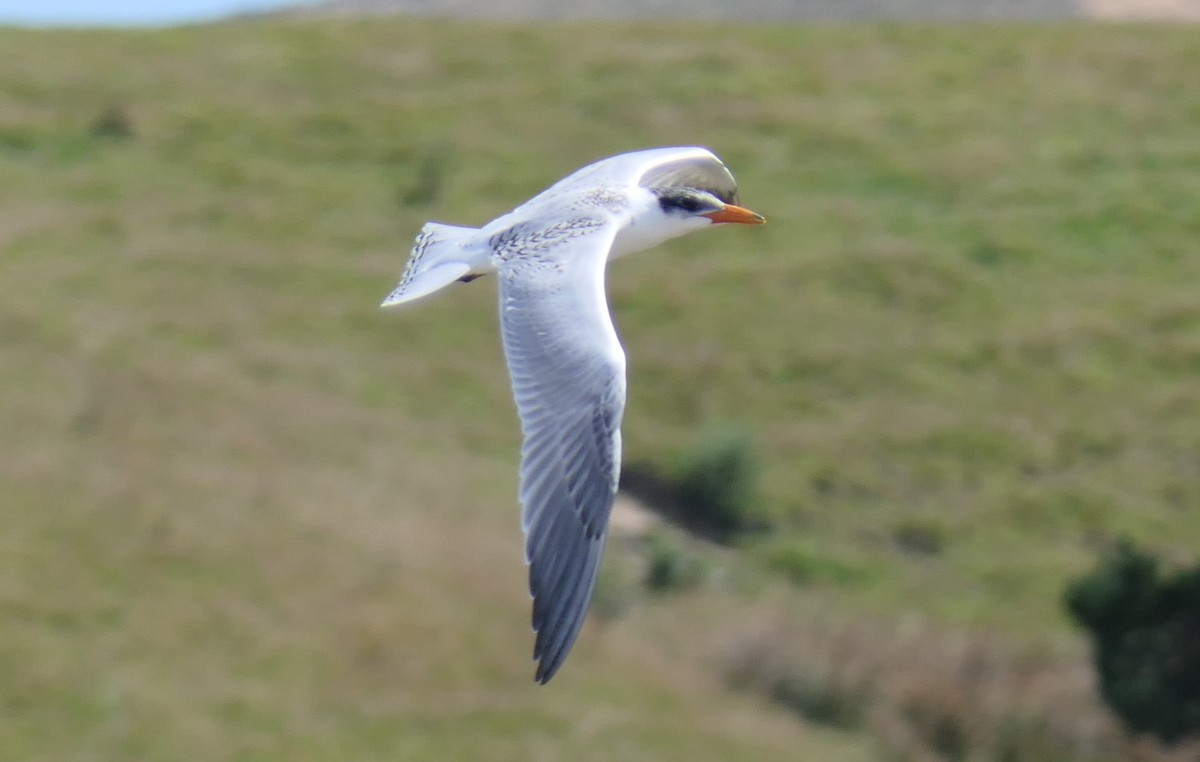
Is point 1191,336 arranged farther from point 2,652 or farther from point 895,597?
point 2,652

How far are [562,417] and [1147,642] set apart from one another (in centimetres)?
869

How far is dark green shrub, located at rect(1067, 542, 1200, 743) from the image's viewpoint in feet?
44.0

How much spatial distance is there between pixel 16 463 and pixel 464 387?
5.05 metres

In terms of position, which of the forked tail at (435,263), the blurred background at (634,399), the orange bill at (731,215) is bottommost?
the blurred background at (634,399)

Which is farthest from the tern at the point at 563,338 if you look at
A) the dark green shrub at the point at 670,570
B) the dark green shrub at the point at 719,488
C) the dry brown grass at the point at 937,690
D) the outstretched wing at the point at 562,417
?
the dark green shrub at the point at 719,488

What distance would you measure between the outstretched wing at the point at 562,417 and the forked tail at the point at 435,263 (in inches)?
8.2

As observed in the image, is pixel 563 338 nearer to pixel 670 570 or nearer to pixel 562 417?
pixel 562 417

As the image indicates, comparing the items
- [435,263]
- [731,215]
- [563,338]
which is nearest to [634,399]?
[731,215]

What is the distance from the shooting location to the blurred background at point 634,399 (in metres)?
13.4

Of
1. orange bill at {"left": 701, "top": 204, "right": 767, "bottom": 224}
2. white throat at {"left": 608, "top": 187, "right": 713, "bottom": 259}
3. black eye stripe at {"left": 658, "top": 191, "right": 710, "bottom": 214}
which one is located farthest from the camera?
orange bill at {"left": 701, "top": 204, "right": 767, "bottom": 224}

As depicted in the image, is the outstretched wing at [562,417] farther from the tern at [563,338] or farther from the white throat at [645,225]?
the white throat at [645,225]

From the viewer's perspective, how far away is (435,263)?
6.79 m

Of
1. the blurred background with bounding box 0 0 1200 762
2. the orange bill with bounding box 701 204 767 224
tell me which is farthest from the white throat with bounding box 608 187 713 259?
the blurred background with bounding box 0 0 1200 762

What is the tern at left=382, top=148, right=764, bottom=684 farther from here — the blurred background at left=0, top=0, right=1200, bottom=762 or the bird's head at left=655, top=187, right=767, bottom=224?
the blurred background at left=0, top=0, right=1200, bottom=762
